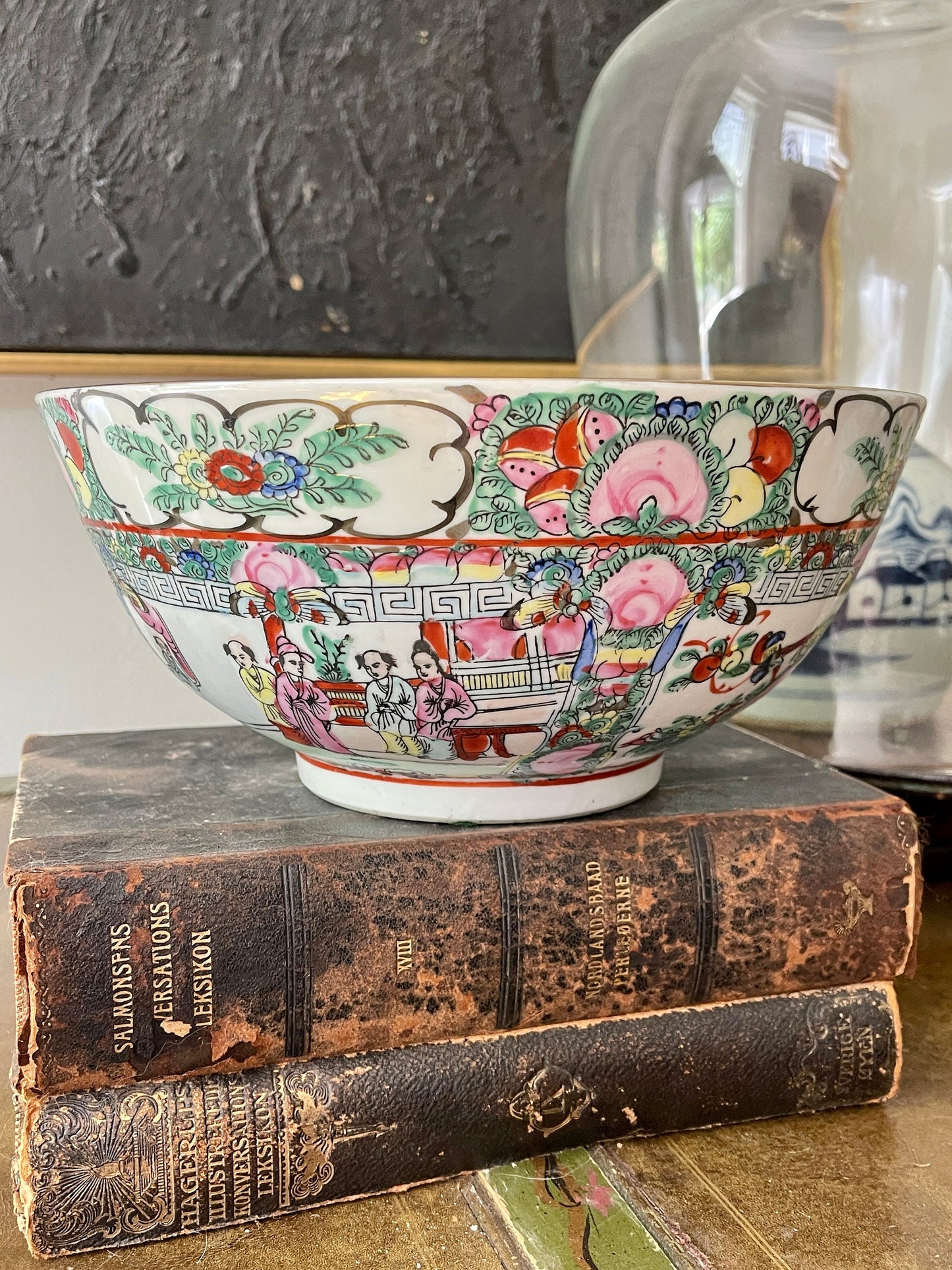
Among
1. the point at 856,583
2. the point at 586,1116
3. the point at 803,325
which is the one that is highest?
the point at 803,325

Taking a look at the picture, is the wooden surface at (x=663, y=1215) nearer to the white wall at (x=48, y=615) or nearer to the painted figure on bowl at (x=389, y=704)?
the painted figure on bowl at (x=389, y=704)

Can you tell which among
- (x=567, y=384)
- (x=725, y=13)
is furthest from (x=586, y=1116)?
(x=725, y=13)

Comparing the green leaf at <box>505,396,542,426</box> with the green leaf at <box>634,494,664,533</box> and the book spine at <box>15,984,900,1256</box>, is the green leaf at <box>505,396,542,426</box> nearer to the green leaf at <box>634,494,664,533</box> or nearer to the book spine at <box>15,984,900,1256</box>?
the green leaf at <box>634,494,664,533</box>

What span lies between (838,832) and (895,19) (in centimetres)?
56

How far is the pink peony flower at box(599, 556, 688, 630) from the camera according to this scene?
0.34 metres

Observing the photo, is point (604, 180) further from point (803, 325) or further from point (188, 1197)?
point (188, 1197)

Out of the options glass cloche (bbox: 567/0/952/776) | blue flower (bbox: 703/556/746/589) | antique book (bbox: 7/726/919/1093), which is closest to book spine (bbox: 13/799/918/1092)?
antique book (bbox: 7/726/919/1093)

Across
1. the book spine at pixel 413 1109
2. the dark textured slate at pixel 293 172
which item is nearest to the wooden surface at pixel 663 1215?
the book spine at pixel 413 1109

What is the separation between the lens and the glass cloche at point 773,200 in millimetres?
688

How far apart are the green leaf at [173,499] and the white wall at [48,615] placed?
15.4 inches

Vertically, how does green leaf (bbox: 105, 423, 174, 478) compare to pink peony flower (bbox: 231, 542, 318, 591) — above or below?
above

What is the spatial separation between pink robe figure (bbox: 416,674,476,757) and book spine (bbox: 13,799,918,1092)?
0.16 ft

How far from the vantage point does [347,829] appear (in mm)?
400

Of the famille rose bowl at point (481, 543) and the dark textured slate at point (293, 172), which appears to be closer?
the famille rose bowl at point (481, 543)
